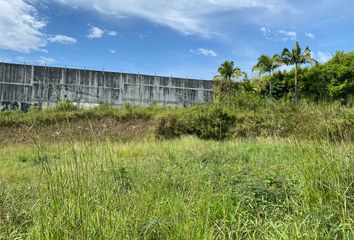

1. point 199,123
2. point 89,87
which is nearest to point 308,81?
point 89,87

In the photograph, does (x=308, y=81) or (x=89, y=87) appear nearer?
(x=89, y=87)

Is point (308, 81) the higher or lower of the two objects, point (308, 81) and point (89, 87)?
the higher

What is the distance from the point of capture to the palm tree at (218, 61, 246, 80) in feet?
132

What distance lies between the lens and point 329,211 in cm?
355

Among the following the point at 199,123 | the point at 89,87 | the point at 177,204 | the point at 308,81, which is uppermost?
the point at 308,81

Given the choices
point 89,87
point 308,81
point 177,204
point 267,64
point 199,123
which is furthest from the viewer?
point 267,64

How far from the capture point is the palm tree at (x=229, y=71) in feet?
132

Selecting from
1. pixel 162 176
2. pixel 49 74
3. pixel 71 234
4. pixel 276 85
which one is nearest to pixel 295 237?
pixel 71 234

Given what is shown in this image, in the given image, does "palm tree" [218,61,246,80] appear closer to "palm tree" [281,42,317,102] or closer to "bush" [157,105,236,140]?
"palm tree" [281,42,317,102]

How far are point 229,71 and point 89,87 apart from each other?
14.8m

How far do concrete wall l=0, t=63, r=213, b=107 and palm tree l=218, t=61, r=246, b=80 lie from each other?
530cm

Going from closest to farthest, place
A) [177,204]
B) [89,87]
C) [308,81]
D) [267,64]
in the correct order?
[177,204], [89,87], [308,81], [267,64]

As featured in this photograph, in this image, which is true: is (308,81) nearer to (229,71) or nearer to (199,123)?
(229,71)

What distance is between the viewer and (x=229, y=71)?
40.4 m
